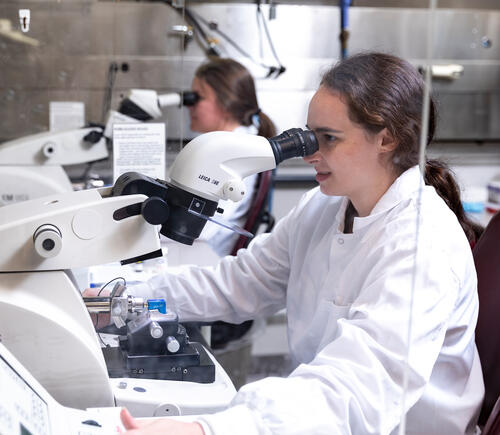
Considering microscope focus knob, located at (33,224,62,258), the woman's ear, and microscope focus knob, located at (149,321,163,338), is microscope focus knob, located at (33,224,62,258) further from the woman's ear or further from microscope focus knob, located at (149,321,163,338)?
the woman's ear

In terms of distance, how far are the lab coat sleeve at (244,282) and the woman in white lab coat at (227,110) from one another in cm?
5

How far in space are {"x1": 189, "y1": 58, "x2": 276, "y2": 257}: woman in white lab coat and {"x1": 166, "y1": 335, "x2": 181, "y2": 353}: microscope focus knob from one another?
20 cm

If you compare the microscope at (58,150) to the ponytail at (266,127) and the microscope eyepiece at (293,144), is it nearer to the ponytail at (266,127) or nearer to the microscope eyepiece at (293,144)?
the ponytail at (266,127)

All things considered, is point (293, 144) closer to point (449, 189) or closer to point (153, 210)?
point (153, 210)

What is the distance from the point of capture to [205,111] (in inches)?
80.9

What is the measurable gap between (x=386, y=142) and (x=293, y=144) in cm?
15

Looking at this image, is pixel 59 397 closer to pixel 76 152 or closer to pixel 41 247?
pixel 41 247

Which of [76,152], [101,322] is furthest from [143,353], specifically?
[76,152]

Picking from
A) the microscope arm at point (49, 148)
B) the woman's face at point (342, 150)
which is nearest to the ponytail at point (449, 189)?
the woman's face at point (342, 150)

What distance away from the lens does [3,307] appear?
1016 millimetres

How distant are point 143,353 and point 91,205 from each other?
0.94 feet

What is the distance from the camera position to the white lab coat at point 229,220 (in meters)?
1.16

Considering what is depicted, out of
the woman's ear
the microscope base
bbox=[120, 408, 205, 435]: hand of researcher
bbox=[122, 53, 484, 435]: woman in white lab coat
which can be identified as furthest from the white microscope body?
bbox=[120, 408, 205, 435]: hand of researcher

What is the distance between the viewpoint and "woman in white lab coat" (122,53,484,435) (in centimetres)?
100
